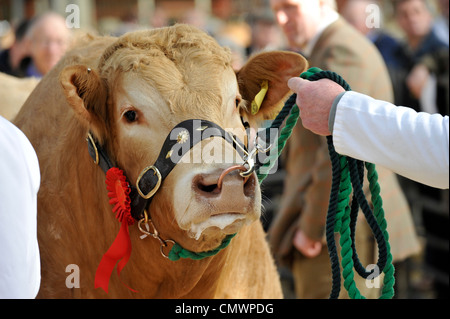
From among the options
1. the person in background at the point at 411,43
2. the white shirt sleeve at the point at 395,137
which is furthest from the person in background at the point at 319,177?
the person in background at the point at 411,43

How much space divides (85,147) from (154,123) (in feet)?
1.71

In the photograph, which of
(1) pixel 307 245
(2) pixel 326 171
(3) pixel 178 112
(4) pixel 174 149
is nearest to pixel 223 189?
(4) pixel 174 149

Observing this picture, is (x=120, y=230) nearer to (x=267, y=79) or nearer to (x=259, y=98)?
(x=259, y=98)

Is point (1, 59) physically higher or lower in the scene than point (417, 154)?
lower

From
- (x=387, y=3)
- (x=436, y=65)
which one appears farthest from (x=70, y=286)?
(x=387, y=3)

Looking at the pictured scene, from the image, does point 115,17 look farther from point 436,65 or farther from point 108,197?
point 108,197

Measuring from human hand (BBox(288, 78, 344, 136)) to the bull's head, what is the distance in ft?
1.05

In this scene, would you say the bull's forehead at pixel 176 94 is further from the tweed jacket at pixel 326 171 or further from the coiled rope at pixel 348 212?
the tweed jacket at pixel 326 171

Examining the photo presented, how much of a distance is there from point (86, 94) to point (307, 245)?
2059 millimetres

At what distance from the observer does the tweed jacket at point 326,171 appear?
4.14 metres

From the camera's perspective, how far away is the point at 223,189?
2.41 metres

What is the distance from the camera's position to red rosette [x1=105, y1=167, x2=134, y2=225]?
2822 mm

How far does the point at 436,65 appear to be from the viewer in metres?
6.41

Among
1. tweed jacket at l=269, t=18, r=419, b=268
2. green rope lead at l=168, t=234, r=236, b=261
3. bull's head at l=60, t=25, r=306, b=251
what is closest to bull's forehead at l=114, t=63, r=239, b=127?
bull's head at l=60, t=25, r=306, b=251
